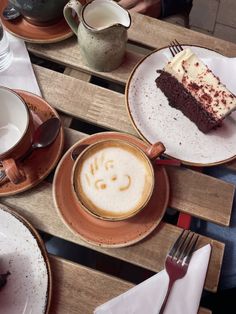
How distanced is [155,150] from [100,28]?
0.98ft

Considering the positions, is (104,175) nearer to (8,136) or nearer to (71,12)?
(8,136)

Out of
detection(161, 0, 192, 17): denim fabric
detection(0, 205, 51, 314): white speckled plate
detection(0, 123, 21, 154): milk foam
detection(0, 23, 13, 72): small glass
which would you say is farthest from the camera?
detection(161, 0, 192, 17): denim fabric

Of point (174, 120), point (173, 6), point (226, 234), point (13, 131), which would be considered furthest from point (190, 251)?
point (173, 6)

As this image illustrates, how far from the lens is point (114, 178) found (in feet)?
2.66

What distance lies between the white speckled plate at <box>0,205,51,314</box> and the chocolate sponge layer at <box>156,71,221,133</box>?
1.42 ft

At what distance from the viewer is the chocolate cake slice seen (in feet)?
3.01

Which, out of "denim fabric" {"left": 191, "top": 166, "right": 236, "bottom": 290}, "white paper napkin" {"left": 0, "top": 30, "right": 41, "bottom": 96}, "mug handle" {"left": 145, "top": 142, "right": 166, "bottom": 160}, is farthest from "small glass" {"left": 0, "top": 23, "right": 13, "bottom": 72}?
"denim fabric" {"left": 191, "top": 166, "right": 236, "bottom": 290}

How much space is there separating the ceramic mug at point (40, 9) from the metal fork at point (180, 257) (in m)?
0.59

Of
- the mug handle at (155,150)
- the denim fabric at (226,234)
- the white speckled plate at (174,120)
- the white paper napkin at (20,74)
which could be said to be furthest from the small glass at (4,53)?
the denim fabric at (226,234)

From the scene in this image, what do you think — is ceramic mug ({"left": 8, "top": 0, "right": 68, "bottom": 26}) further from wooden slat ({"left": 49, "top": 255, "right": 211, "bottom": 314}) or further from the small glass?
wooden slat ({"left": 49, "top": 255, "right": 211, "bottom": 314})

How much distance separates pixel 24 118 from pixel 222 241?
48cm

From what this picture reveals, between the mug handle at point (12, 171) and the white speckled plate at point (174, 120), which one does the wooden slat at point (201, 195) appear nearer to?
the white speckled plate at point (174, 120)

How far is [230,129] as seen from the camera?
3.11 ft

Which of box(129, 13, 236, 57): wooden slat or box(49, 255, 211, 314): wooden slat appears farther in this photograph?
box(129, 13, 236, 57): wooden slat
